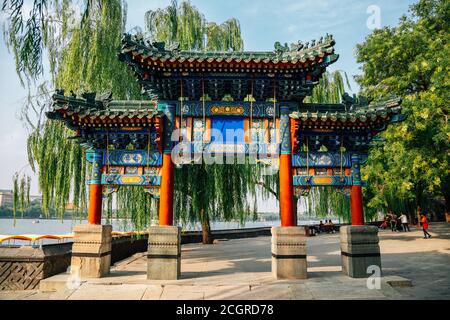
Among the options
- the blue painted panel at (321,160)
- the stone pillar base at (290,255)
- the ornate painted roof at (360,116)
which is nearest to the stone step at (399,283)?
the stone pillar base at (290,255)

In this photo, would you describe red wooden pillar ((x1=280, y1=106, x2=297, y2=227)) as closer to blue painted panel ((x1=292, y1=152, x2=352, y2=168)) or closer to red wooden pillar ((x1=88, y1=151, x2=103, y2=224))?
blue painted panel ((x1=292, y1=152, x2=352, y2=168))

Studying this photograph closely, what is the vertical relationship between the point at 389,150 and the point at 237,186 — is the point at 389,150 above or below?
above

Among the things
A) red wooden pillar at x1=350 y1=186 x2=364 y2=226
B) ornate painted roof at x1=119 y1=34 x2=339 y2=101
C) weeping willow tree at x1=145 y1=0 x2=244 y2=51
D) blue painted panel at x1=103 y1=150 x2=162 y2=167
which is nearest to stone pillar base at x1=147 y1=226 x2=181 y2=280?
blue painted panel at x1=103 y1=150 x2=162 y2=167

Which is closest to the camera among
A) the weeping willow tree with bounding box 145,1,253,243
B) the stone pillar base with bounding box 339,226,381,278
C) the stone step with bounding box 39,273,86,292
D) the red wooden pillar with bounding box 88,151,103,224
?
the stone step with bounding box 39,273,86,292

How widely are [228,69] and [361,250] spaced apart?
5.19m

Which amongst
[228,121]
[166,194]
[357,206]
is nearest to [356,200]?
[357,206]

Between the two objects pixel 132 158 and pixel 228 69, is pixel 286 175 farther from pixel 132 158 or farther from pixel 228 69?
pixel 132 158

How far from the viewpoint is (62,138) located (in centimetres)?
1052

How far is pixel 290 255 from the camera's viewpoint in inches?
283

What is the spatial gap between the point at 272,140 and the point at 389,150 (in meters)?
6.81

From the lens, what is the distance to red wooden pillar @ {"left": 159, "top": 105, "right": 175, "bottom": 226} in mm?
7547

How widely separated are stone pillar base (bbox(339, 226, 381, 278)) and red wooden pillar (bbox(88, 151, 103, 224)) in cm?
588

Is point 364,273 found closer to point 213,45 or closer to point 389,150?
point 389,150

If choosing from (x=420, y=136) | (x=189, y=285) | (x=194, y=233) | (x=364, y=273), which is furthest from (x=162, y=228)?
(x=194, y=233)
